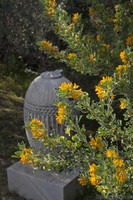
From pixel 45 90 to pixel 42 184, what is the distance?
118 centimetres

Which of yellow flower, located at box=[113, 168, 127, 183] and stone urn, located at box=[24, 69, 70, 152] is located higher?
stone urn, located at box=[24, 69, 70, 152]

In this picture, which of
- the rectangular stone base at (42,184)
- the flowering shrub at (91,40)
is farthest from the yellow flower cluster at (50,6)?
the rectangular stone base at (42,184)

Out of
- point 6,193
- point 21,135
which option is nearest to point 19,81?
point 21,135

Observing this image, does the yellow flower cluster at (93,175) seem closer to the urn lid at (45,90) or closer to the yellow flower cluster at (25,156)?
the yellow flower cluster at (25,156)

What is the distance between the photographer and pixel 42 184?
11.1 feet

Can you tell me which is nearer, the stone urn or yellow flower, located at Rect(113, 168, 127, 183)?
yellow flower, located at Rect(113, 168, 127, 183)

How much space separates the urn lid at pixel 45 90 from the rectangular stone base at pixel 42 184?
3.02 ft

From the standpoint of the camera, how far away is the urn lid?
336 cm

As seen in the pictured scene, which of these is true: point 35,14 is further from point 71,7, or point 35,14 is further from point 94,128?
point 94,128

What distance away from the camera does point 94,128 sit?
5.34 metres

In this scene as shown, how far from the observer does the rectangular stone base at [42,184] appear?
3317 millimetres

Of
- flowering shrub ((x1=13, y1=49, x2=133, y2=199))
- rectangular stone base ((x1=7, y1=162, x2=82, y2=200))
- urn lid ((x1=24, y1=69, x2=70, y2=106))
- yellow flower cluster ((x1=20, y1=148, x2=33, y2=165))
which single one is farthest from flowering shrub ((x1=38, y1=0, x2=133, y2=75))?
rectangular stone base ((x1=7, y1=162, x2=82, y2=200))

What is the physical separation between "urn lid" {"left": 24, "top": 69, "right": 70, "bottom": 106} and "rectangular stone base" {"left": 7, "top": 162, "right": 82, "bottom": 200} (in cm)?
92

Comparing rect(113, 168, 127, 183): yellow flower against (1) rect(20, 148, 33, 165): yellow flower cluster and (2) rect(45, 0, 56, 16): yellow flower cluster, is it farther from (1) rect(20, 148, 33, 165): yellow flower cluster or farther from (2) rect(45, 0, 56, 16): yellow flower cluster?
(2) rect(45, 0, 56, 16): yellow flower cluster
